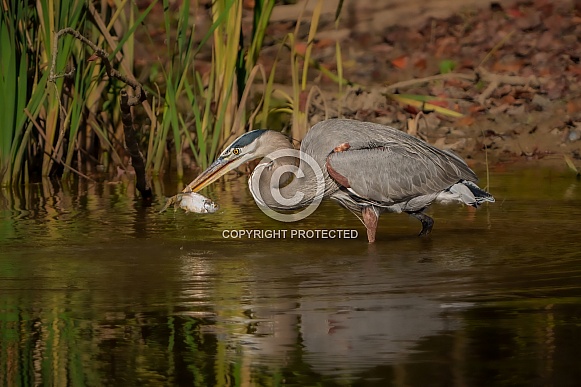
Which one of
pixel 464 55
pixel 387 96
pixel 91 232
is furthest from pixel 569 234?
pixel 464 55

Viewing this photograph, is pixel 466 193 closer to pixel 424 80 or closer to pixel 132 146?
pixel 132 146

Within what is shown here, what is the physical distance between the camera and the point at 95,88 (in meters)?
11.4

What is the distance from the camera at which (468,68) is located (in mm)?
14977

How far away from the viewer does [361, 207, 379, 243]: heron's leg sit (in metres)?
8.55

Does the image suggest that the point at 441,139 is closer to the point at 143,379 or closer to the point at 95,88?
the point at 95,88

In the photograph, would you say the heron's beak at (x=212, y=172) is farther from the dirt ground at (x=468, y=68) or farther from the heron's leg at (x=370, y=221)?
the dirt ground at (x=468, y=68)

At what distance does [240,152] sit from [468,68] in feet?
21.2

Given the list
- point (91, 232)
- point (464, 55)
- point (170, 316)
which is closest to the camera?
point (170, 316)

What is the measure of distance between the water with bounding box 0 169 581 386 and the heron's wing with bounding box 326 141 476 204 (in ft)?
1.01

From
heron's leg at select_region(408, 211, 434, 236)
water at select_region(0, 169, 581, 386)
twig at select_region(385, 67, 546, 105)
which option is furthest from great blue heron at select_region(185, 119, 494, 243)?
twig at select_region(385, 67, 546, 105)

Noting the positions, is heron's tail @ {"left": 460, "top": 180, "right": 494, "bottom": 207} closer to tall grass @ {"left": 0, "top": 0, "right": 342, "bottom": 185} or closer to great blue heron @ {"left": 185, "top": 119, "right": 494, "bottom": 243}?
great blue heron @ {"left": 185, "top": 119, "right": 494, "bottom": 243}

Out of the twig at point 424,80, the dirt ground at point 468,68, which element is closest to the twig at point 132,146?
the dirt ground at point 468,68

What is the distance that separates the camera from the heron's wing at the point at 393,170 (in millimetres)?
8734

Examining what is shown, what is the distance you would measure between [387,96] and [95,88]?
3148 millimetres
